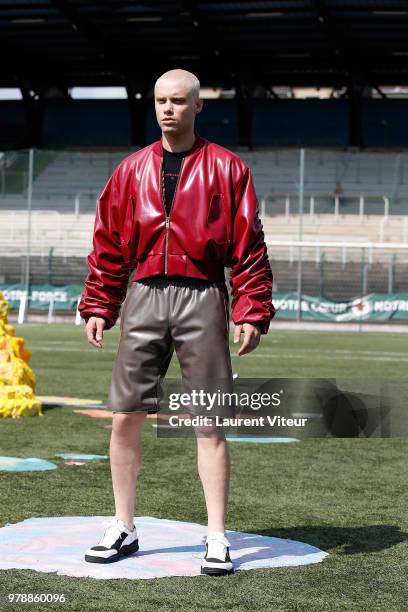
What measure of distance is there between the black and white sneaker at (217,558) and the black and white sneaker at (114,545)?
329 mm

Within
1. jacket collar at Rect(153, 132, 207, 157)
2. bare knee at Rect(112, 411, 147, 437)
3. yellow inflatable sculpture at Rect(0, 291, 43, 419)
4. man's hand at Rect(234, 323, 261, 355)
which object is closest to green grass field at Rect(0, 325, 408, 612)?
yellow inflatable sculpture at Rect(0, 291, 43, 419)

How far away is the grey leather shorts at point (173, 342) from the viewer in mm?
4352

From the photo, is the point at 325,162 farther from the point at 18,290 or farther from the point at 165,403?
the point at 165,403

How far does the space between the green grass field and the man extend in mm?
349

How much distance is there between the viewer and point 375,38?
4222cm

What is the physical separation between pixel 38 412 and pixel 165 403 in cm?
566

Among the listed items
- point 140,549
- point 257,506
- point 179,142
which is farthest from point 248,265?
point 257,506

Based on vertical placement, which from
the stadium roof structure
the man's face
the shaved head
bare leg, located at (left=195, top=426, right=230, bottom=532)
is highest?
the stadium roof structure

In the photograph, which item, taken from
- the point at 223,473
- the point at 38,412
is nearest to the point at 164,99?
the point at 223,473

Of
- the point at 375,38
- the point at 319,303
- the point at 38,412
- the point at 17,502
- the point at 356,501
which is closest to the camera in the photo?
the point at 17,502

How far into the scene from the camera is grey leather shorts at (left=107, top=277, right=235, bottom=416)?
435 cm
